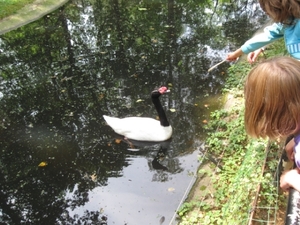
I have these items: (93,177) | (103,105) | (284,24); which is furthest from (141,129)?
(284,24)

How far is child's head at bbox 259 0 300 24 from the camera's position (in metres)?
2.15

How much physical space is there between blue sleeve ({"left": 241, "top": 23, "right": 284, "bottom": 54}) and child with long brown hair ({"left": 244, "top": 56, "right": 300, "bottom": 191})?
2.35 ft

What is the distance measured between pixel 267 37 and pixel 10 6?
869cm

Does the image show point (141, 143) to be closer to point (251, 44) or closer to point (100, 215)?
point (100, 215)

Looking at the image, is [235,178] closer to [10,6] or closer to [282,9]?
[282,9]

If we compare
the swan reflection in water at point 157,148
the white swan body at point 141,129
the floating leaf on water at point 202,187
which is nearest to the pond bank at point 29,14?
the white swan body at point 141,129

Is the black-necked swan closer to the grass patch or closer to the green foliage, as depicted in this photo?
the green foliage

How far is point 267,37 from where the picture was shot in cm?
262

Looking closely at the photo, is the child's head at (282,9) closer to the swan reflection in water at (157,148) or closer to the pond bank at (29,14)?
the swan reflection in water at (157,148)

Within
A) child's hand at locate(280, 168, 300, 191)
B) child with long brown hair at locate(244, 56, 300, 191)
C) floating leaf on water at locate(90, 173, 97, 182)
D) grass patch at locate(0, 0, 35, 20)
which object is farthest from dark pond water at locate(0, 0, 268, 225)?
child with long brown hair at locate(244, 56, 300, 191)

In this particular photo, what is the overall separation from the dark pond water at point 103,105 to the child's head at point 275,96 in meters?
1.88

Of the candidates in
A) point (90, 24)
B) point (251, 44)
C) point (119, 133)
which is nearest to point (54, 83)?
point (119, 133)

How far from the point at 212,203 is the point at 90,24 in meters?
6.65

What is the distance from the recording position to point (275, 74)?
1816 mm
